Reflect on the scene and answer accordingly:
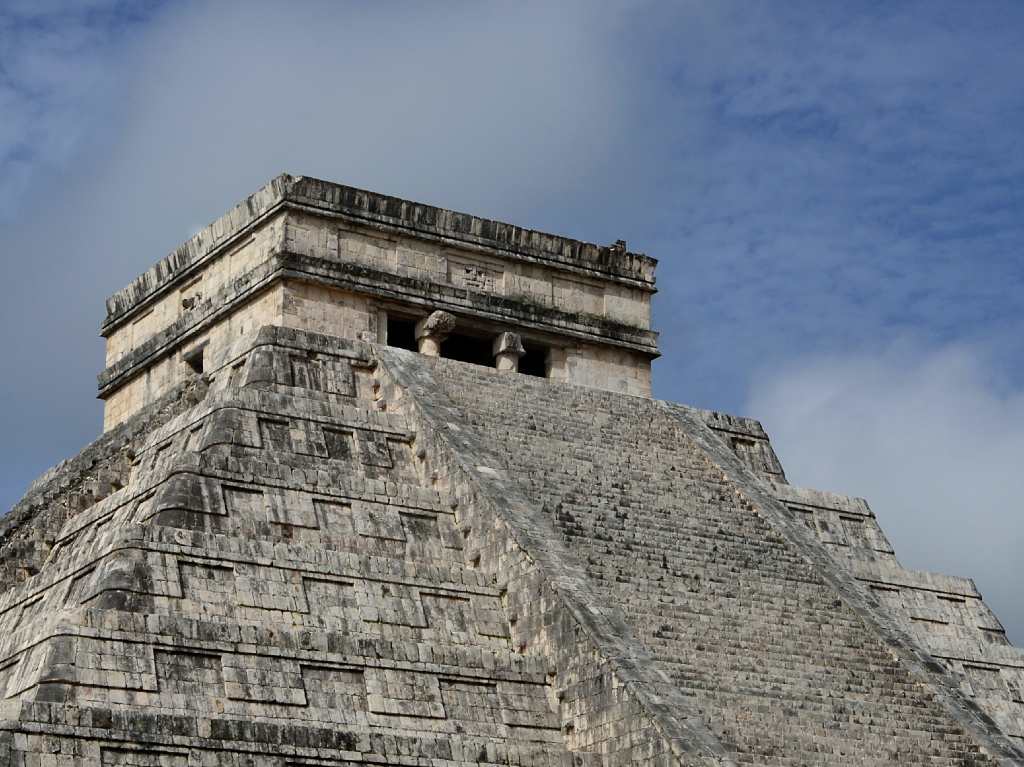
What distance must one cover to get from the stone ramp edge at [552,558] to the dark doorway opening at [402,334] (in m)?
1.52

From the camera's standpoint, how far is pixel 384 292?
23.2 metres

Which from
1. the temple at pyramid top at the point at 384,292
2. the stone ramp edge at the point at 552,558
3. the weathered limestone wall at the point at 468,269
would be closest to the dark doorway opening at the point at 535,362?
the temple at pyramid top at the point at 384,292

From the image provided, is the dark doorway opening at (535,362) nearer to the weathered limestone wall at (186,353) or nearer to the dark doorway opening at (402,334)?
the dark doorway opening at (402,334)

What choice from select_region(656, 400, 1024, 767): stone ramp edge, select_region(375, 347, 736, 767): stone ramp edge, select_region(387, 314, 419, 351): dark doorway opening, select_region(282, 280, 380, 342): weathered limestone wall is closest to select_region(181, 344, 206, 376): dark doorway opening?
select_region(282, 280, 380, 342): weathered limestone wall

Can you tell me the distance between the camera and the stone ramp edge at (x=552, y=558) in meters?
16.4

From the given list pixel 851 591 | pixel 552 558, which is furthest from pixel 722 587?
pixel 552 558

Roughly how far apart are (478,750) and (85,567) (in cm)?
374

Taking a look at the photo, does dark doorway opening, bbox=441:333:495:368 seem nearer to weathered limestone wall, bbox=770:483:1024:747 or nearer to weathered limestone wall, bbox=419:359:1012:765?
weathered limestone wall, bbox=419:359:1012:765

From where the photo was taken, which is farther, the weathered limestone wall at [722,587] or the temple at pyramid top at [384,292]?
the temple at pyramid top at [384,292]

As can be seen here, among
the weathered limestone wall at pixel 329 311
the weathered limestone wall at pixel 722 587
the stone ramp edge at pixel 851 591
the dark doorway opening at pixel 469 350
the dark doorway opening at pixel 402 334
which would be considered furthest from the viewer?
the dark doorway opening at pixel 469 350

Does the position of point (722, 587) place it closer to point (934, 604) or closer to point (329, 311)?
point (934, 604)

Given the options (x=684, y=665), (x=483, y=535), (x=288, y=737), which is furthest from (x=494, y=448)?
(x=288, y=737)

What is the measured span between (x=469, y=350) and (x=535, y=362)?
0.78 metres

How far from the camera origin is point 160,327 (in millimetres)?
25094
